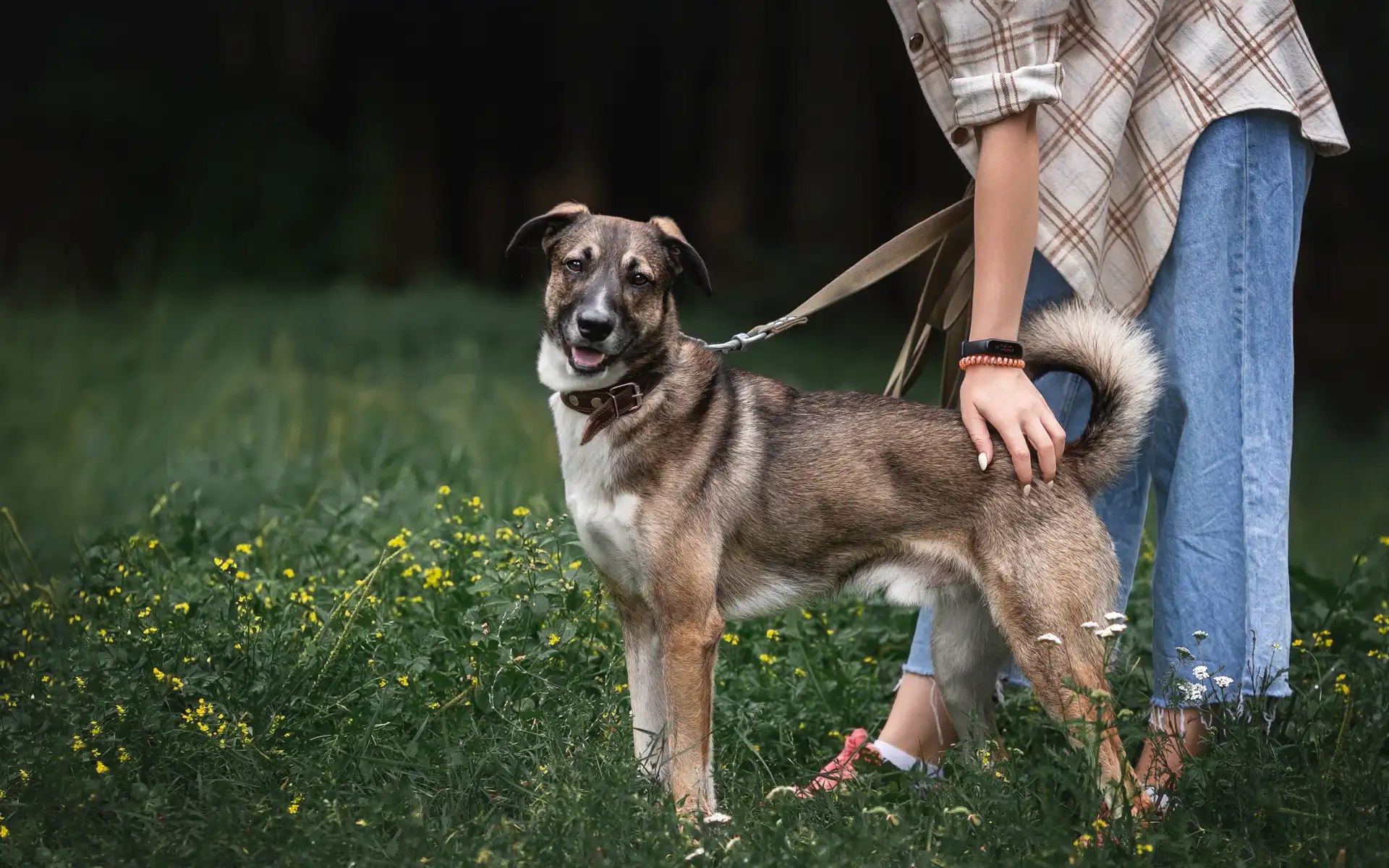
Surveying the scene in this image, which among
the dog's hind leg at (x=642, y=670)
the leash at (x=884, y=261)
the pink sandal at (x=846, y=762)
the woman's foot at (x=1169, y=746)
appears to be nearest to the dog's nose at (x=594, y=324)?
the leash at (x=884, y=261)

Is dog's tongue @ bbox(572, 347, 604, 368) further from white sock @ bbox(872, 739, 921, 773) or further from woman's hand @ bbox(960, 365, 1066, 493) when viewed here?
white sock @ bbox(872, 739, 921, 773)

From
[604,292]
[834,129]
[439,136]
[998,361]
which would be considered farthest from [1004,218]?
[439,136]

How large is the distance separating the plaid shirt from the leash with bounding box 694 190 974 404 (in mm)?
283

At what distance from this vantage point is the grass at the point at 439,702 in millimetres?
2965

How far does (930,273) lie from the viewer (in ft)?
12.8

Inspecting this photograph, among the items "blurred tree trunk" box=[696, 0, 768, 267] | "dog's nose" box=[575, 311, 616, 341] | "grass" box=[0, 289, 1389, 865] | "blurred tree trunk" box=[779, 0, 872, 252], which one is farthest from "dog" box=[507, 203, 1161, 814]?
"blurred tree trunk" box=[696, 0, 768, 267]

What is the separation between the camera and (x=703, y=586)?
333 centimetres

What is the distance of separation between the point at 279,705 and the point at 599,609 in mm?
978

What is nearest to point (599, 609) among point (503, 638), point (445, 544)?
point (503, 638)

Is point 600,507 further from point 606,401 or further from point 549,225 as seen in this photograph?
point 549,225

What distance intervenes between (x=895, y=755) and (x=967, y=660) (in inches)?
16.1

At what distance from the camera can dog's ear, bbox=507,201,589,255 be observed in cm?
360

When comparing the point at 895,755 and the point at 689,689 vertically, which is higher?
the point at 689,689

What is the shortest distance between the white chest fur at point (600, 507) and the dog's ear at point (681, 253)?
19.4 inches
